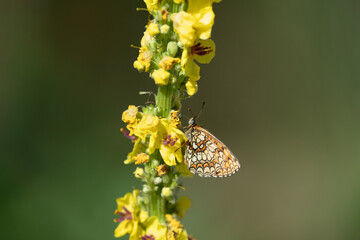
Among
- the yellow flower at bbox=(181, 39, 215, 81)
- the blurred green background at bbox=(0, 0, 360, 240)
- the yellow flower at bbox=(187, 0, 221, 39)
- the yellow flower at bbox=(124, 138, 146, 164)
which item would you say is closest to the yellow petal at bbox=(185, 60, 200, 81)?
Answer: the yellow flower at bbox=(181, 39, 215, 81)

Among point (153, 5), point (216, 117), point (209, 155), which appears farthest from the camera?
point (216, 117)

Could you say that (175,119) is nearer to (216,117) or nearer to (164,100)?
(164,100)

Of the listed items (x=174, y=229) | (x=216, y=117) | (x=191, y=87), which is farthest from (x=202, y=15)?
(x=216, y=117)

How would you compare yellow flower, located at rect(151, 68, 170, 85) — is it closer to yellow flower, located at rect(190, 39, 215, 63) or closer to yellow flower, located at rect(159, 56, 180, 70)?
yellow flower, located at rect(159, 56, 180, 70)
